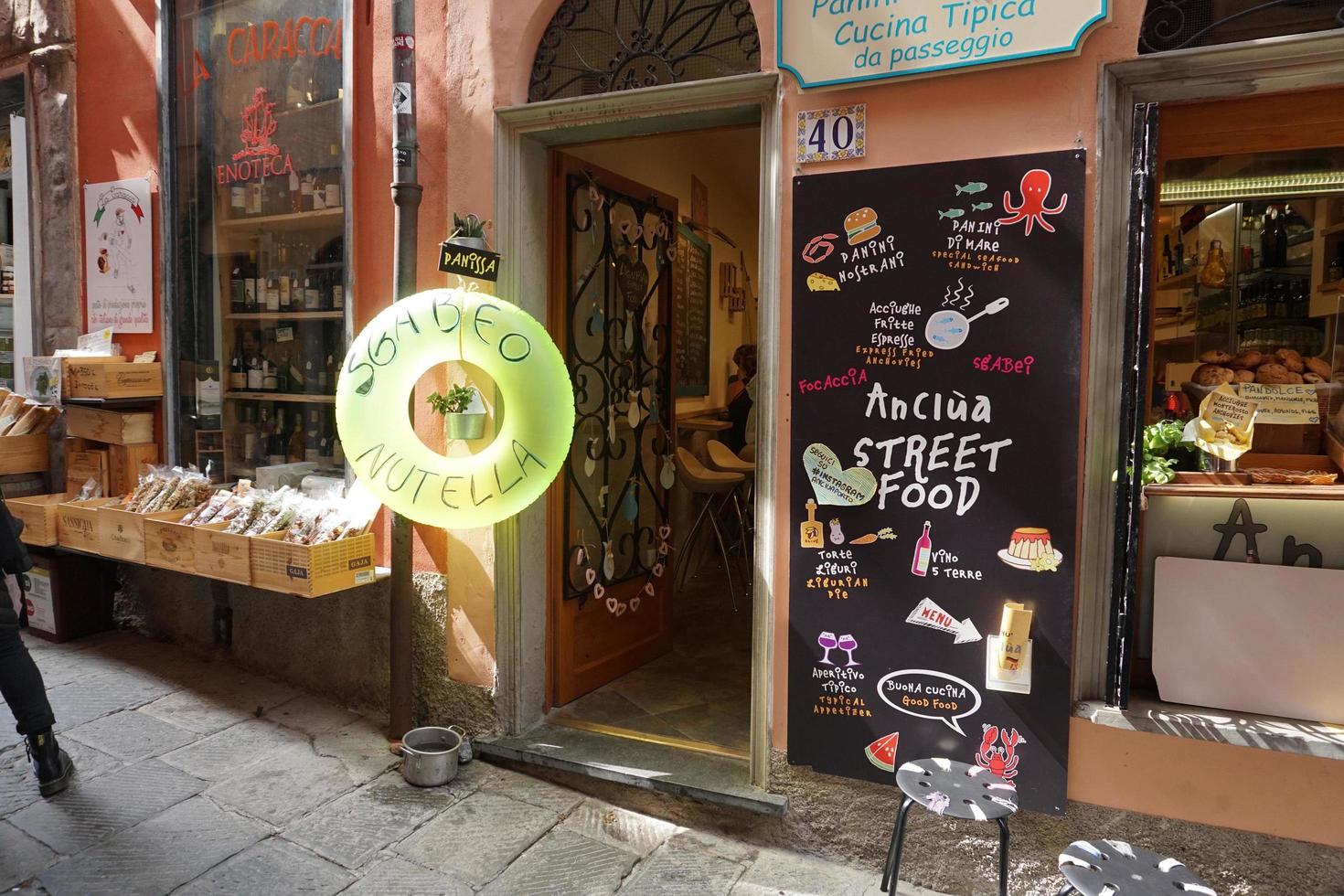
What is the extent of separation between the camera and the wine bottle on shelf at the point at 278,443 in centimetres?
495

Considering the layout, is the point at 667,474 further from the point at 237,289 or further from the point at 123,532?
the point at 123,532

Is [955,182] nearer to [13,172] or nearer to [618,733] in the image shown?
[618,733]

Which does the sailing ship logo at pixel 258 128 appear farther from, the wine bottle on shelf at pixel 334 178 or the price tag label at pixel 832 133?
the price tag label at pixel 832 133

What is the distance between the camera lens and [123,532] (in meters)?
4.69

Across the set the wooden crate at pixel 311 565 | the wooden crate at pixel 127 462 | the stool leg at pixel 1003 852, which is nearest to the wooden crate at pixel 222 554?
the wooden crate at pixel 311 565

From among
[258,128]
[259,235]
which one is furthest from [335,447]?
[258,128]

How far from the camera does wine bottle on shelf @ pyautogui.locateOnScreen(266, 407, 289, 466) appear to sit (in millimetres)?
4953

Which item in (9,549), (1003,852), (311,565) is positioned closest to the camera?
(1003,852)

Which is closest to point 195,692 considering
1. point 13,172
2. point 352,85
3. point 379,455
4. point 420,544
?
point 420,544

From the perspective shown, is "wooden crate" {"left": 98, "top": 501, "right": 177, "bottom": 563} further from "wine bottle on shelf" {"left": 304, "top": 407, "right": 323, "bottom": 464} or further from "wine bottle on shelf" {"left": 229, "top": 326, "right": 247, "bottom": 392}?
"wine bottle on shelf" {"left": 229, "top": 326, "right": 247, "bottom": 392}

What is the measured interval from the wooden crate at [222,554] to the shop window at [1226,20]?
13.6 ft

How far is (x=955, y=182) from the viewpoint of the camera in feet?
9.89

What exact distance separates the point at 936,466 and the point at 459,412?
1904mm

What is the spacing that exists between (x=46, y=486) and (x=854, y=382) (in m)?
5.39
